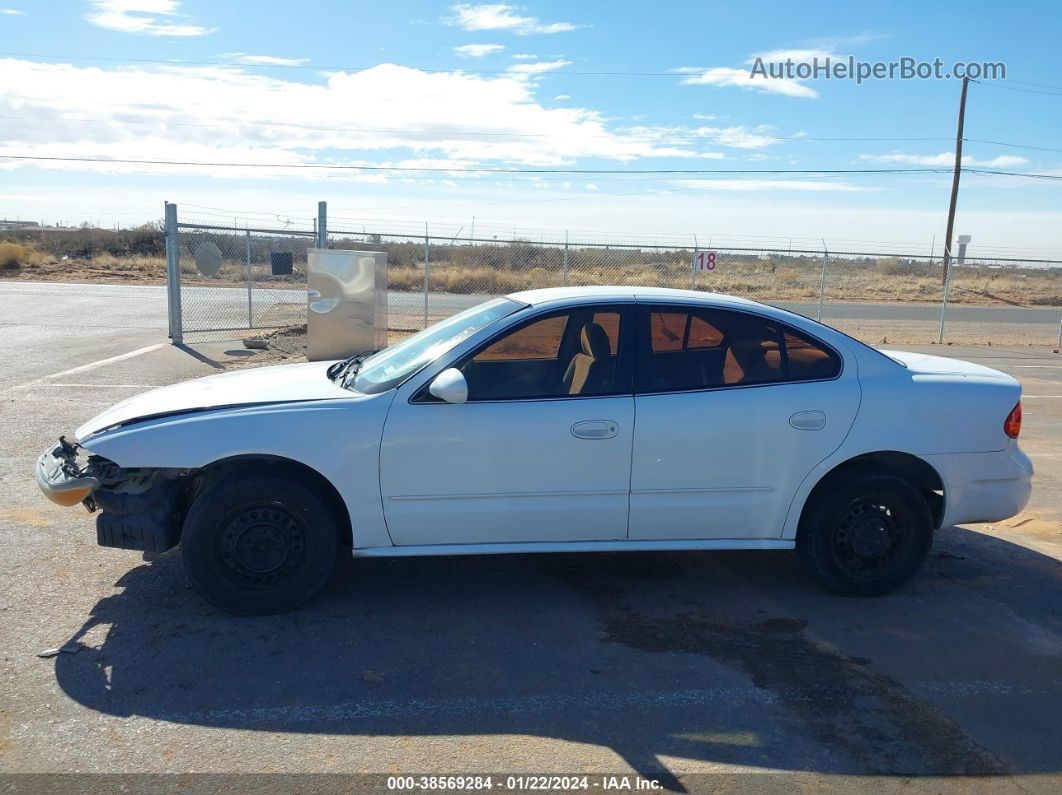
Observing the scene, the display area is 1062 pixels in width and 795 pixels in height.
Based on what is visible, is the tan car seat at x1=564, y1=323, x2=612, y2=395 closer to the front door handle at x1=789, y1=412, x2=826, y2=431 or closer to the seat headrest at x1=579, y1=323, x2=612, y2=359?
the seat headrest at x1=579, y1=323, x2=612, y2=359

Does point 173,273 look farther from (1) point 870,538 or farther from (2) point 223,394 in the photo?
(1) point 870,538

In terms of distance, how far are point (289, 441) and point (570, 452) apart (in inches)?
54.6

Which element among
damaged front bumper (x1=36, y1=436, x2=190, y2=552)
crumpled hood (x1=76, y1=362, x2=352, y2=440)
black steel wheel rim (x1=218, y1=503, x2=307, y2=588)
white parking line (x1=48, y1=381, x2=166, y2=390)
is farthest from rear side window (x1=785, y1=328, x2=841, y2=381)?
white parking line (x1=48, y1=381, x2=166, y2=390)

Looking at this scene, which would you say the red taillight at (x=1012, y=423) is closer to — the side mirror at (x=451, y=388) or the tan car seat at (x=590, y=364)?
the tan car seat at (x=590, y=364)

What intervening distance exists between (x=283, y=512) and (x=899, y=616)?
3249mm

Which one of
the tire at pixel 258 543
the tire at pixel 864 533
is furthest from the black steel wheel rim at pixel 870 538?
the tire at pixel 258 543

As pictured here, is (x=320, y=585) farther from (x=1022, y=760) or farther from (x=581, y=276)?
(x=581, y=276)

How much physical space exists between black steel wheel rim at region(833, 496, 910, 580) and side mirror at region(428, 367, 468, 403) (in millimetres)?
2175

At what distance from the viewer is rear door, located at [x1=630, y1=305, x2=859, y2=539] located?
16.1 ft

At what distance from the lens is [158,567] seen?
5.39m

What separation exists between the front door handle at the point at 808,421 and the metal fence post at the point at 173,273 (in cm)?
1208

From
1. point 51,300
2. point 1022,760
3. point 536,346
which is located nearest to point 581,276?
point 51,300

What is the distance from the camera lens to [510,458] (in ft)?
15.7

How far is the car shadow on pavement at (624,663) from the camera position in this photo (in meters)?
3.78
